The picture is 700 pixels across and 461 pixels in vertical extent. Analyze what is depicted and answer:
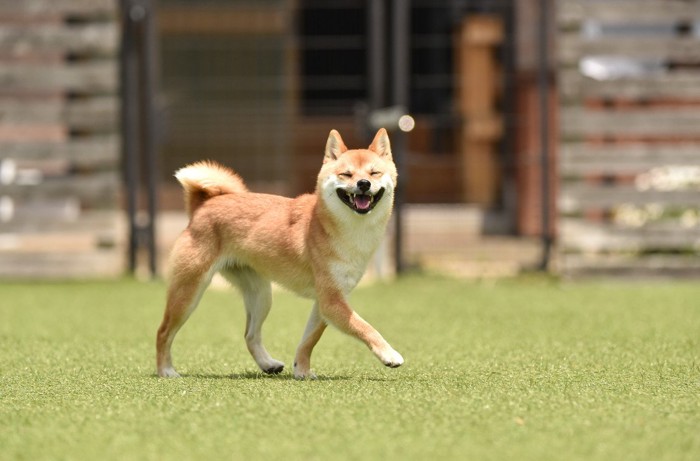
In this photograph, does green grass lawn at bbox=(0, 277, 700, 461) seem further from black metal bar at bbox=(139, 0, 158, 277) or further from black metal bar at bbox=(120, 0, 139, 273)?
black metal bar at bbox=(120, 0, 139, 273)

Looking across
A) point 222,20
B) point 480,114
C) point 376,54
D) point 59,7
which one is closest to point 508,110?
point 480,114

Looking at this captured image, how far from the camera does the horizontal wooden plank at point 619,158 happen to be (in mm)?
9461

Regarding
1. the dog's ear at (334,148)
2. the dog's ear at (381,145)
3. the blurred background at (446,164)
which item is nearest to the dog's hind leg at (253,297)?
the dog's ear at (334,148)

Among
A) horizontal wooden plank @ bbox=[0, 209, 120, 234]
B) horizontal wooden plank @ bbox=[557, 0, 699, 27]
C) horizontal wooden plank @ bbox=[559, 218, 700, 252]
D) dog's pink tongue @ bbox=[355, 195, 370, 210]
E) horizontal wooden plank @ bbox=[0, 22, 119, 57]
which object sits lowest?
horizontal wooden plank @ bbox=[559, 218, 700, 252]

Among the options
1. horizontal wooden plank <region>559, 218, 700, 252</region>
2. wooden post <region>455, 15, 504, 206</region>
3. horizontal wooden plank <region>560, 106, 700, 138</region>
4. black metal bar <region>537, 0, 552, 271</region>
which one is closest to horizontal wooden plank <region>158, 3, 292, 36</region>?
wooden post <region>455, 15, 504, 206</region>

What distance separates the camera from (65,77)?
9.68 meters

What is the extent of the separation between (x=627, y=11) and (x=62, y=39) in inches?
157

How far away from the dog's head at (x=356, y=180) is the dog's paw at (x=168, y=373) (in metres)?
0.83

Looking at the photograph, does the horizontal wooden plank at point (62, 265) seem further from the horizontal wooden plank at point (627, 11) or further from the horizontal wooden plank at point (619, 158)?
the horizontal wooden plank at point (627, 11)

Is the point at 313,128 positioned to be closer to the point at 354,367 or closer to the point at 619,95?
the point at 619,95

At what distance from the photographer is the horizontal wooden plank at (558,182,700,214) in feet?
30.9

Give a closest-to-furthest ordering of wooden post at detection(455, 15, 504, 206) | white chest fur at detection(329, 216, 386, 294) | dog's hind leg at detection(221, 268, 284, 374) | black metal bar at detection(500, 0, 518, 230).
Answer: white chest fur at detection(329, 216, 386, 294)
dog's hind leg at detection(221, 268, 284, 374)
black metal bar at detection(500, 0, 518, 230)
wooden post at detection(455, 15, 504, 206)

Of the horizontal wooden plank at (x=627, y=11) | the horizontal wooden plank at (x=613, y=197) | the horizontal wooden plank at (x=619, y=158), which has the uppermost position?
the horizontal wooden plank at (x=627, y=11)

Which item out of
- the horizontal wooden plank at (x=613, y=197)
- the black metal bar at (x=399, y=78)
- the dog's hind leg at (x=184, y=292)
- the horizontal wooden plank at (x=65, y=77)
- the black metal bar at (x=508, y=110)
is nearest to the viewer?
the dog's hind leg at (x=184, y=292)
